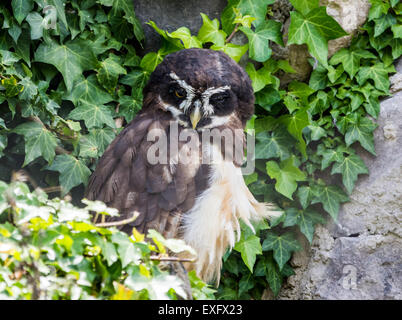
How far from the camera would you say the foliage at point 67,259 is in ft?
3.89

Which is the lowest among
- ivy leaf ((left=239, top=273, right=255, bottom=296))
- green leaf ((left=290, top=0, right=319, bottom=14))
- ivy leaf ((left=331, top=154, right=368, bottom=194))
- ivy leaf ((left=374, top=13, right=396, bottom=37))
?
ivy leaf ((left=239, top=273, right=255, bottom=296))

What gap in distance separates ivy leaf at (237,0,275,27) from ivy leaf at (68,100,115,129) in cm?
114

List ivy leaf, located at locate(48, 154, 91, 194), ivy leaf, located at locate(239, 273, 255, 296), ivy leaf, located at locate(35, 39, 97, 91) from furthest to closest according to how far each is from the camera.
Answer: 1. ivy leaf, located at locate(239, 273, 255, 296)
2. ivy leaf, located at locate(35, 39, 97, 91)
3. ivy leaf, located at locate(48, 154, 91, 194)

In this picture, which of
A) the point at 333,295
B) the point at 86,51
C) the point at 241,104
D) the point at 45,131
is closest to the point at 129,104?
the point at 86,51

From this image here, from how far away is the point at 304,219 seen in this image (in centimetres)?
339

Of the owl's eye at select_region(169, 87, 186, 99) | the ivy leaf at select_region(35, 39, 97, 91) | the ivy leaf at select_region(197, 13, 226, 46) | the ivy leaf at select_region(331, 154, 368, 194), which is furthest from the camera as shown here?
the ivy leaf at select_region(331, 154, 368, 194)

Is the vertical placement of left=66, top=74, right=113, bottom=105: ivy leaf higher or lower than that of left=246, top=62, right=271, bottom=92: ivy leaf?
lower

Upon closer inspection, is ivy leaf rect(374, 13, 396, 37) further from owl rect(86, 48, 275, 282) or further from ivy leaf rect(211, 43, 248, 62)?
owl rect(86, 48, 275, 282)

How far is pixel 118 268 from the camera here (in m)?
1.27

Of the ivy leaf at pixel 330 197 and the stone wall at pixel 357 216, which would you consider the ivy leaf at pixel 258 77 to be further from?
the ivy leaf at pixel 330 197

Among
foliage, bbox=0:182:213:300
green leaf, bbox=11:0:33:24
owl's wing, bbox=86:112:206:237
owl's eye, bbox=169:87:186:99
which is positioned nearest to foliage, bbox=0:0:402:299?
green leaf, bbox=11:0:33:24

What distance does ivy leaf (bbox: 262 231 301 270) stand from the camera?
136 inches

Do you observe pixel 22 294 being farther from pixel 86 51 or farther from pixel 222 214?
pixel 86 51

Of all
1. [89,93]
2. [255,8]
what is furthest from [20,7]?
[255,8]
